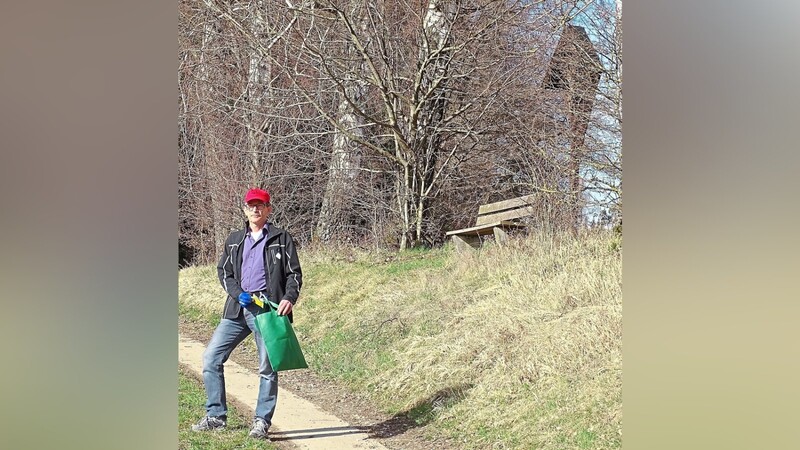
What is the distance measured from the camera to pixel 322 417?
5.80m

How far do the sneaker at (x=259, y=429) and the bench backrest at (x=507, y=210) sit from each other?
15.1 ft

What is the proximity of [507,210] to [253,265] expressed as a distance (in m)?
5.19

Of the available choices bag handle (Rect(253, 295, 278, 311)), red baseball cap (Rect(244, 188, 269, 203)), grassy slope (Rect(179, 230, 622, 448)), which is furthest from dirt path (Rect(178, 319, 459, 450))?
red baseball cap (Rect(244, 188, 269, 203))

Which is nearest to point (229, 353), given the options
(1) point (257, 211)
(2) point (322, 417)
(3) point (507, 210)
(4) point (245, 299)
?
(4) point (245, 299)

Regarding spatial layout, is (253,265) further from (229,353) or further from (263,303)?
(229,353)

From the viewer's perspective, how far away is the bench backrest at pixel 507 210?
894cm

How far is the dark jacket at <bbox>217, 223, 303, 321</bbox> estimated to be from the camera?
452cm

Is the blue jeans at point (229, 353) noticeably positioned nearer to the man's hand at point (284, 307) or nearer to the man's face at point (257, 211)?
the man's hand at point (284, 307)

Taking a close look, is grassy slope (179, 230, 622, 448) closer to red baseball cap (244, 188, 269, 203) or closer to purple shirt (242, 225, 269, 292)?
purple shirt (242, 225, 269, 292)

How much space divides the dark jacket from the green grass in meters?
0.76

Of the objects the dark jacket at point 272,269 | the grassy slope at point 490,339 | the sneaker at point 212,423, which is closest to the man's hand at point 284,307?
the dark jacket at point 272,269

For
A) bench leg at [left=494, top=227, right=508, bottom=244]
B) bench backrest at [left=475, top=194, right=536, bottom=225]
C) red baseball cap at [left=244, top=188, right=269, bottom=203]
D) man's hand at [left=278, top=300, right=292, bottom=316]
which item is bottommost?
man's hand at [left=278, top=300, right=292, bottom=316]
